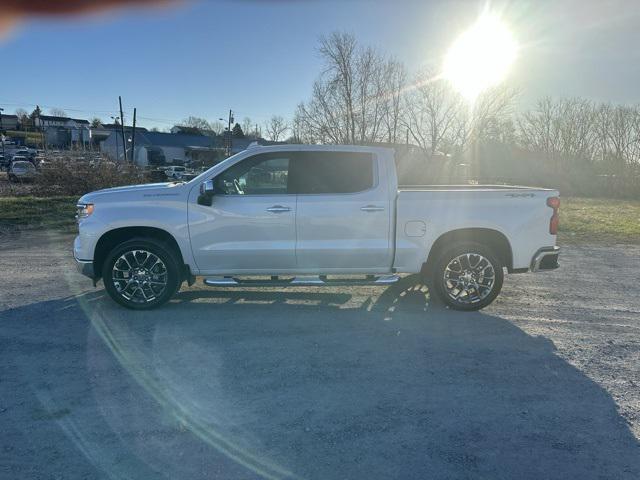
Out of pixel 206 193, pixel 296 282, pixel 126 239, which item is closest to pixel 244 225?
pixel 206 193

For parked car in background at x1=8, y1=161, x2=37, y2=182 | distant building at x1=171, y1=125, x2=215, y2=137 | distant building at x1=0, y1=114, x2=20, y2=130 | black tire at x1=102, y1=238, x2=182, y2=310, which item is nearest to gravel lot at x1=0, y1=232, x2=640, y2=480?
black tire at x1=102, y1=238, x2=182, y2=310

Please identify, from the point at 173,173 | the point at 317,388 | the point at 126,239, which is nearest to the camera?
the point at 317,388

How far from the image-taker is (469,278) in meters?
5.67

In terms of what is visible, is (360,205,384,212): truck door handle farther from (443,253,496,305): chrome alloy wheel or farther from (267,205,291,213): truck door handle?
(443,253,496,305): chrome alloy wheel

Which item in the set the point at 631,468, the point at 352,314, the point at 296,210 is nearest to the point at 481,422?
the point at 631,468

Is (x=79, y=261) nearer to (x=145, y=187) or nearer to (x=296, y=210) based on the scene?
(x=145, y=187)

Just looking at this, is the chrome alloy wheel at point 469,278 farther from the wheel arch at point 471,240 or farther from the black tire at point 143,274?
the black tire at point 143,274

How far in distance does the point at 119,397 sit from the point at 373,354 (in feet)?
7.24

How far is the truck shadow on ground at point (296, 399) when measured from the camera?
2840 mm

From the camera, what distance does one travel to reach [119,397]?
11.7 ft

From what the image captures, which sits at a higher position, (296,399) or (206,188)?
(206,188)

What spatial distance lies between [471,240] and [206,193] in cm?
320

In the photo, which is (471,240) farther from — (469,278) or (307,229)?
(307,229)

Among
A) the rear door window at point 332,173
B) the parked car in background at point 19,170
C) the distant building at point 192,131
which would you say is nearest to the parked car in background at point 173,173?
the parked car in background at point 19,170
